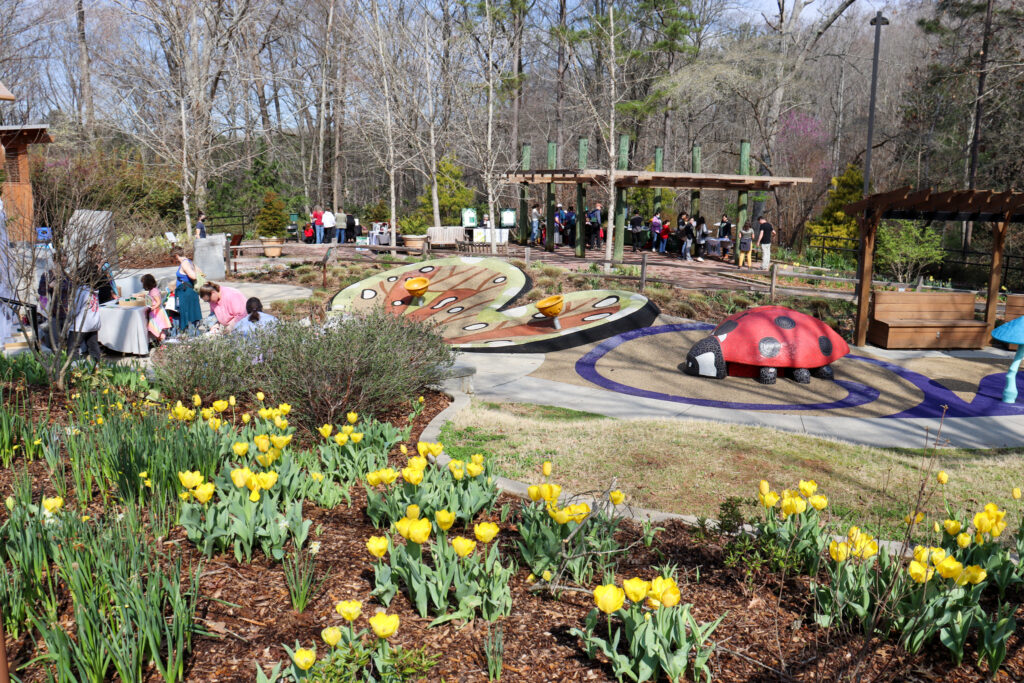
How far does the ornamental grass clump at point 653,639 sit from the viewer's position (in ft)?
8.32

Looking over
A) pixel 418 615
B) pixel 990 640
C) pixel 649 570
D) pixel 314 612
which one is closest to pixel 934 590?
pixel 990 640

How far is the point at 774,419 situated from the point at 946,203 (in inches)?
259

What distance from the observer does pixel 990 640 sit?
9.25ft

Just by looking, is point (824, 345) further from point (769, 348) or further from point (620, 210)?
point (620, 210)

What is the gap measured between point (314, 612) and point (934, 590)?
238 centimetres

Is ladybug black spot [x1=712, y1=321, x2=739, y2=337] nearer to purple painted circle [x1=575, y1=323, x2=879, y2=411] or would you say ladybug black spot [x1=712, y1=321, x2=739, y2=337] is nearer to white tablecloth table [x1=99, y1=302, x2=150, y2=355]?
purple painted circle [x1=575, y1=323, x2=879, y2=411]

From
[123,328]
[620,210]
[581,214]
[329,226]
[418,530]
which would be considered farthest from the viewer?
[329,226]

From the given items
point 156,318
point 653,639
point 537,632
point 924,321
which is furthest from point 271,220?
point 653,639

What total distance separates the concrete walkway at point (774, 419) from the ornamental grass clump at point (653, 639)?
533cm

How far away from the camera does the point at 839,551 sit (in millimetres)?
3010

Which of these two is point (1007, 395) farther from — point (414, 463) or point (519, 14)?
point (519, 14)

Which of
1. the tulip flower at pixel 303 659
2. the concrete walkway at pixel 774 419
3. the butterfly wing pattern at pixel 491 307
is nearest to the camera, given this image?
the tulip flower at pixel 303 659

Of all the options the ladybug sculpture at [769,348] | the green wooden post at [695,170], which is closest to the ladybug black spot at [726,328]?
the ladybug sculpture at [769,348]

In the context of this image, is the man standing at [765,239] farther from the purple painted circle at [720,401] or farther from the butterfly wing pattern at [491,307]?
the purple painted circle at [720,401]
